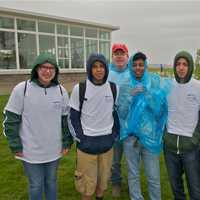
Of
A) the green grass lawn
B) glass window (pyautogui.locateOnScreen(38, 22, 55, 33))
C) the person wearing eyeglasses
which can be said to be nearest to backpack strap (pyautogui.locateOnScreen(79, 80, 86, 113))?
the person wearing eyeglasses

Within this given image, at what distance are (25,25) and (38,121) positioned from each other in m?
15.3

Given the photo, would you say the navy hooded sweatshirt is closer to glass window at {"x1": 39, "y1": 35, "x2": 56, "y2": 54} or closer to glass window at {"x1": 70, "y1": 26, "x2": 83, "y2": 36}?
glass window at {"x1": 39, "y1": 35, "x2": 56, "y2": 54}

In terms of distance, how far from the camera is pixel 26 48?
17.0 m

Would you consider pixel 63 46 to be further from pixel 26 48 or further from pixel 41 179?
pixel 41 179

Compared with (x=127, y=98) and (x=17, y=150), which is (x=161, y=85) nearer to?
(x=127, y=98)

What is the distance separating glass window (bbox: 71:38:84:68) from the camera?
65.4ft

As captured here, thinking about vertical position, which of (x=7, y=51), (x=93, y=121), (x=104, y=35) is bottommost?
(x=93, y=121)

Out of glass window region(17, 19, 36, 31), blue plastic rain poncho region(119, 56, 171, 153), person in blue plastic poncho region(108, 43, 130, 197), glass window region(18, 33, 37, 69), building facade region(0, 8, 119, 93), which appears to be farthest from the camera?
glass window region(18, 33, 37, 69)

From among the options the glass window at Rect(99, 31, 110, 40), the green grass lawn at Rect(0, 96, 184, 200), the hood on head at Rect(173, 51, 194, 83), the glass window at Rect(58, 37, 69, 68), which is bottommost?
the green grass lawn at Rect(0, 96, 184, 200)

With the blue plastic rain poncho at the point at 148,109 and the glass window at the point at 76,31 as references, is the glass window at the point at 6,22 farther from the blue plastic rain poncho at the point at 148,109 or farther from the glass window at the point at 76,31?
the blue plastic rain poncho at the point at 148,109

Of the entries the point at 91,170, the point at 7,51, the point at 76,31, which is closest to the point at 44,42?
the point at 7,51

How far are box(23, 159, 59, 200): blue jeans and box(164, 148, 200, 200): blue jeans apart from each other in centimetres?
124

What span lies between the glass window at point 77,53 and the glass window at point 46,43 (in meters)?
1.84

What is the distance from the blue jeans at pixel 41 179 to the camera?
2.79 metres
